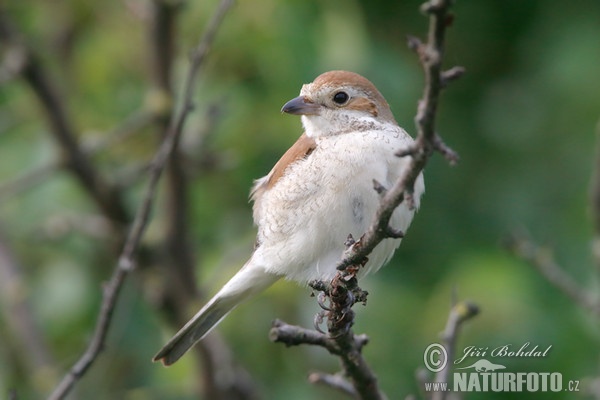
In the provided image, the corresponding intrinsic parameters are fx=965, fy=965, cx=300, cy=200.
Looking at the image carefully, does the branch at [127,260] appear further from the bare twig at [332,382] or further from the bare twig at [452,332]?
the bare twig at [452,332]

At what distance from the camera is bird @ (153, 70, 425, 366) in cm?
324

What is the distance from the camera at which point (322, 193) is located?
3.30m

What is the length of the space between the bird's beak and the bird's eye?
3.5 inches

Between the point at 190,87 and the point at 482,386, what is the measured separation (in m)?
1.77

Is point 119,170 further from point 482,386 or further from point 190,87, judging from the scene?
point 482,386

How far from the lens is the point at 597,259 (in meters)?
3.89

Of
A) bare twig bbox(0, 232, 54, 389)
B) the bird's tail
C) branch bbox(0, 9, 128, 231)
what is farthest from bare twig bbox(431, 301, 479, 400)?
bare twig bbox(0, 232, 54, 389)

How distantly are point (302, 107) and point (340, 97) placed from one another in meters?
0.18

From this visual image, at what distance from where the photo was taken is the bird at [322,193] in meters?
3.24

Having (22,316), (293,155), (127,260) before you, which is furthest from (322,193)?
(22,316)

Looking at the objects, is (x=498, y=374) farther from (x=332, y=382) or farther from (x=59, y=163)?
(x=59, y=163)

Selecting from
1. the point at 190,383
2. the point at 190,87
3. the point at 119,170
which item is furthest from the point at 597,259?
the point at 119,170

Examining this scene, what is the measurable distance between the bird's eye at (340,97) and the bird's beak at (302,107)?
9 cm

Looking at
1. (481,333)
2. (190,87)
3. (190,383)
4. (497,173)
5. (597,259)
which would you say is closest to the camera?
(190,87)
